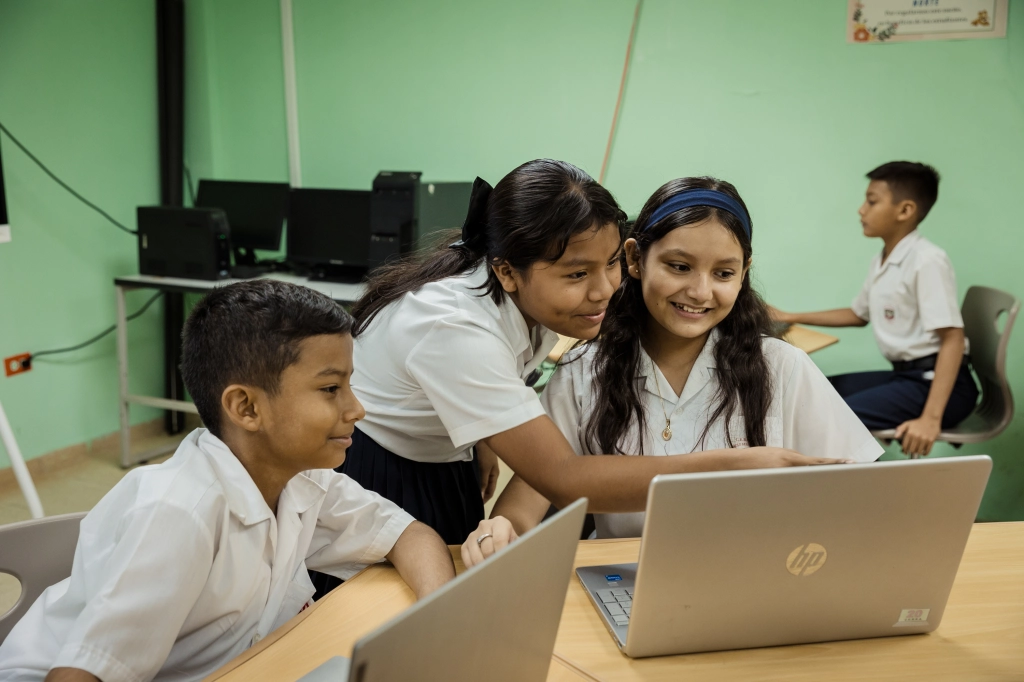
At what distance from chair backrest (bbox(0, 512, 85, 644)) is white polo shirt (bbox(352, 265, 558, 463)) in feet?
1.60

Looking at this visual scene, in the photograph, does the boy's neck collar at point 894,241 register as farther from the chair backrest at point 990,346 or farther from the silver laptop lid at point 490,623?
the silver laptop lid at point 490,623

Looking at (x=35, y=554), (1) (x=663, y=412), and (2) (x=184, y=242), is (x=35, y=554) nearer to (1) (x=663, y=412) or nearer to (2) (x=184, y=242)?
(1) (x=663, y=412)

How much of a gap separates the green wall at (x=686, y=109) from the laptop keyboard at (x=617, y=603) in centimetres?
263

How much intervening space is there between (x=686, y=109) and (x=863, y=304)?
1.06 meters

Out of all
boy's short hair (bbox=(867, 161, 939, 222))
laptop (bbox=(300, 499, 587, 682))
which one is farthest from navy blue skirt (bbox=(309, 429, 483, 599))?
boy's short hair (bbox=(867, 161, 939, 222))

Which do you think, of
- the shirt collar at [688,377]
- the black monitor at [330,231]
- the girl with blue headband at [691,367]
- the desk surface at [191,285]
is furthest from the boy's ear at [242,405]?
the black monitor at [330,231]

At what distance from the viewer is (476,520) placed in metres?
1.64

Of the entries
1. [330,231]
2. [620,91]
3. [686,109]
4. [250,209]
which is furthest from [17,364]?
[686,109]

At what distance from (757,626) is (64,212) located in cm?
333

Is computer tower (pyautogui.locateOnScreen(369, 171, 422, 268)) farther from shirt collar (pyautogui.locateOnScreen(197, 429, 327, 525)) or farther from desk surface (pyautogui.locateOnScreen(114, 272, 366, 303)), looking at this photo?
shirt collar (pyautogui.locateOnScreen(197, 429, 327, 525))

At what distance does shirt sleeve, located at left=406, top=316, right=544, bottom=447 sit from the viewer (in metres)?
1.22

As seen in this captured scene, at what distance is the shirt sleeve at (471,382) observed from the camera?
122 cm

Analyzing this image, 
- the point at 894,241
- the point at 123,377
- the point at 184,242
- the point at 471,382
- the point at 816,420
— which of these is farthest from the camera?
the point at 123,377

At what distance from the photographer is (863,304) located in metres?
3.21
